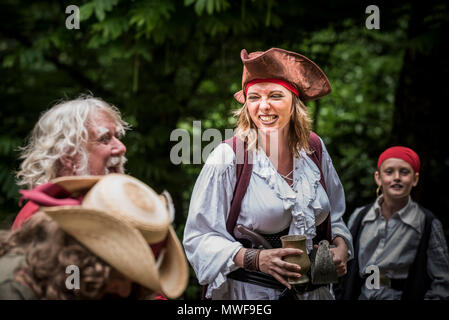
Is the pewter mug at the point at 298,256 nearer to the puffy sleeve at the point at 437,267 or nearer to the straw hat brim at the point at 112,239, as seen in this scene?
the straw hat brim at the point at 112,239

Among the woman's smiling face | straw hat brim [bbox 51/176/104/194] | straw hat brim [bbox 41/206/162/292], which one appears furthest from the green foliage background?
straw hat brim [bbox 41/206/162/292]

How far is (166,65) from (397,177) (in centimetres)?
294

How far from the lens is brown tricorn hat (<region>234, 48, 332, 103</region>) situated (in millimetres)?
2746

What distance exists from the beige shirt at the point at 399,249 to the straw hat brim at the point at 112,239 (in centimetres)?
229

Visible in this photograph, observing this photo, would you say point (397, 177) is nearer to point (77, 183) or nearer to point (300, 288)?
point (300, 288)

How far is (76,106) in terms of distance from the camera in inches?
101

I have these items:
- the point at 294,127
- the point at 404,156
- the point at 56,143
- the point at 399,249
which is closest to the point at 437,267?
the point at 399,249

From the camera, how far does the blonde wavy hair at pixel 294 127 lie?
2857mm

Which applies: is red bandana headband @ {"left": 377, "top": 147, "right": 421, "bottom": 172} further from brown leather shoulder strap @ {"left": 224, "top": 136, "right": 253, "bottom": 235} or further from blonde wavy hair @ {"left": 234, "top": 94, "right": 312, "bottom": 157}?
brown leather shoulder strap @ {"left": 224, "top": 136, "right": 253, "bottom": 235}

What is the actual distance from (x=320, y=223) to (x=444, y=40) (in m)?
2.67

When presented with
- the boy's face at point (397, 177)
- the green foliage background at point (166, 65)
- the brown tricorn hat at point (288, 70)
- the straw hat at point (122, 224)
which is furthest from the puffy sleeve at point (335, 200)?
the green foliage background at point (166, 65)

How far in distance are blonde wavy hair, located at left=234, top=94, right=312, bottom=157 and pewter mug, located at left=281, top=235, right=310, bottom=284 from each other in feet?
1.82

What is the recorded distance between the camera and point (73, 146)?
244 cm
